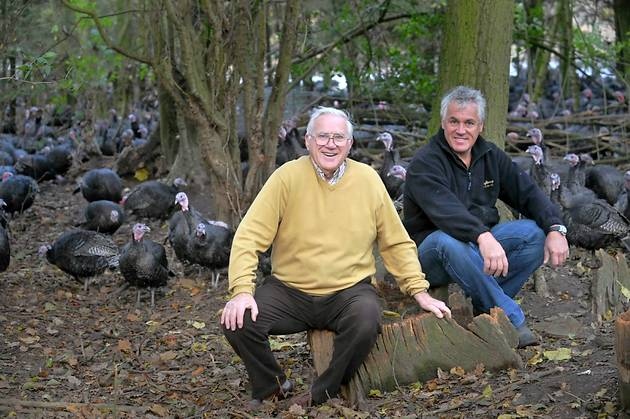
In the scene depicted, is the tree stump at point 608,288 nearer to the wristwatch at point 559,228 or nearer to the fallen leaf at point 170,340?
the wristwatch at point 559,228

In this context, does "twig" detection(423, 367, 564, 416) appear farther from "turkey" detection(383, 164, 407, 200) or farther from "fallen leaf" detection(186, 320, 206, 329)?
"turkey" detection(383, 164, 407, 200)

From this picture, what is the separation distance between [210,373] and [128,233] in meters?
5.37

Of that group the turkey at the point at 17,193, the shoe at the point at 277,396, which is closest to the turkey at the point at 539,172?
the shoe at the point at 277,396

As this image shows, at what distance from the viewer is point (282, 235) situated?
5086 mm

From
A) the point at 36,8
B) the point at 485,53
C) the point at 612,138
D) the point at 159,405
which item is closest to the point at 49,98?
the point at 36,8

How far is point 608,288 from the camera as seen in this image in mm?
6609

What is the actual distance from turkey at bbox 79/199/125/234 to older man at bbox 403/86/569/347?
5606mm

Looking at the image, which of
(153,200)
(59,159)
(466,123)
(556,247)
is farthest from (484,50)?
(59,159)

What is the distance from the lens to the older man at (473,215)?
17.9ft

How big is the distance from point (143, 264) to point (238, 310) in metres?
3.71

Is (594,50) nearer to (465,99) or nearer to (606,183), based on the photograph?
(606,183)

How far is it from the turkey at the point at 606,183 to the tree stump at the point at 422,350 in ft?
18.9

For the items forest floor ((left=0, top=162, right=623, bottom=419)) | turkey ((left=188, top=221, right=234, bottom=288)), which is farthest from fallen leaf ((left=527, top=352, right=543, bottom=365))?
turkey ((left=188, top=221, right=234, bottom=288))

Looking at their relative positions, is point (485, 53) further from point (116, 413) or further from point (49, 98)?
point (49, 98)
